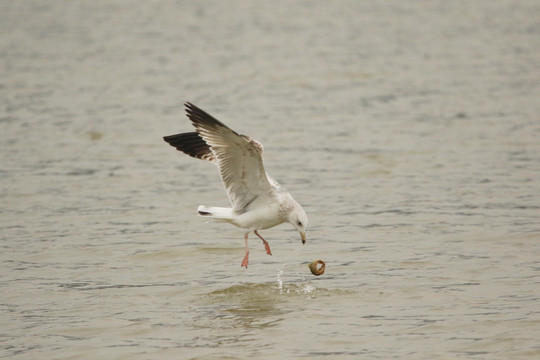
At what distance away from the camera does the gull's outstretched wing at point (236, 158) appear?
31.1 ft

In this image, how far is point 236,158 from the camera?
9.77m

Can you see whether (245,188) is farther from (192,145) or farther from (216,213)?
(192,145)

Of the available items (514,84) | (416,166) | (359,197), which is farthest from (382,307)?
(514,84)

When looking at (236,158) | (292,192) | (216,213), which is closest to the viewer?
(236,158)

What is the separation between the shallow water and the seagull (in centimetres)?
74

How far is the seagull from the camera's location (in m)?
9.61

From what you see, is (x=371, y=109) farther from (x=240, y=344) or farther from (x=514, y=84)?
(x=240, y=344)

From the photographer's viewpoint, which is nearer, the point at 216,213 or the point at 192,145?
the point at 216,213

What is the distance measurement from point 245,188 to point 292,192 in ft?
14.9

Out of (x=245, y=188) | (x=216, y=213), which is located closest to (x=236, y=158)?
(x=245, y=188)

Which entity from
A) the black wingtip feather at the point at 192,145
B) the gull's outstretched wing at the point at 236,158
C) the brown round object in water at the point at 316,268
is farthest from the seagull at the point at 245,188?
the black wingtip feather at the point at 192,145

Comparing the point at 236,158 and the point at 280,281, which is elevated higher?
the point at 236,158

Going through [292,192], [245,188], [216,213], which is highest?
[245,188]

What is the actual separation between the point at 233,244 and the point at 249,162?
267 cm
